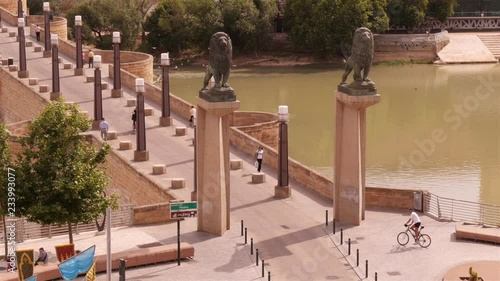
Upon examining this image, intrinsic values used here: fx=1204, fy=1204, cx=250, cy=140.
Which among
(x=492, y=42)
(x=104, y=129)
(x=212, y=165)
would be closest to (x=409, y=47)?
(x=492, y=42)

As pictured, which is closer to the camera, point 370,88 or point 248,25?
point 370,88

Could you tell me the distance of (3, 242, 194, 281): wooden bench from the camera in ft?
96.8

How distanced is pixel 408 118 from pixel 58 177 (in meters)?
40.5

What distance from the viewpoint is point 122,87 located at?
60031 mm

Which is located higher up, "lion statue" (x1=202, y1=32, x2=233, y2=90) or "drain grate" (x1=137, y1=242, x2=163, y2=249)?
"lion statue" (x1=202, y1=32, x2=233, y2=90)

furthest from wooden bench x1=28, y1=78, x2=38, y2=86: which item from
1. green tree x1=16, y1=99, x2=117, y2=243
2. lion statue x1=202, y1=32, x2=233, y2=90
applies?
green tree x1=16, y1=99, x2=117, y2=243

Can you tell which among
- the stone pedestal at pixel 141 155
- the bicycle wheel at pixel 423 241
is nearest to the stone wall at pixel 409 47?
the stone pedestal at pixel 141 155

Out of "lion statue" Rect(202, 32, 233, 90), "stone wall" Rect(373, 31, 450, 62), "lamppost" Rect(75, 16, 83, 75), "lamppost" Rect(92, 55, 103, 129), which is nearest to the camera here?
"lion statue" Rect(202, 32, 233, 90)

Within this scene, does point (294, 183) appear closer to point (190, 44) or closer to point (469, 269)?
point (469, 269)

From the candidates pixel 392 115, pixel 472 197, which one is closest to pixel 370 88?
A: pixel 472 197

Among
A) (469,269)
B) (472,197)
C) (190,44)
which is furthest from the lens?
(190,44)

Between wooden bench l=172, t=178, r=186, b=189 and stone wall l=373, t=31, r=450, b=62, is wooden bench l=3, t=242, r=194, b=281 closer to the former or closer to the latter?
wooden bench l=172, t=178, r=186, b=189

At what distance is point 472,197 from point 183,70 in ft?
169

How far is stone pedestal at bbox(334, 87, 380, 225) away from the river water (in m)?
12.1
